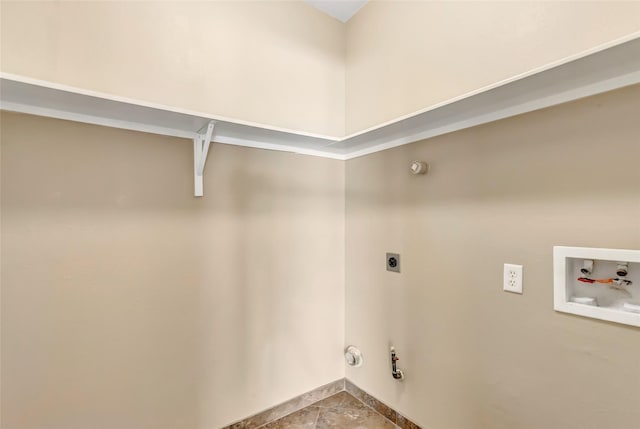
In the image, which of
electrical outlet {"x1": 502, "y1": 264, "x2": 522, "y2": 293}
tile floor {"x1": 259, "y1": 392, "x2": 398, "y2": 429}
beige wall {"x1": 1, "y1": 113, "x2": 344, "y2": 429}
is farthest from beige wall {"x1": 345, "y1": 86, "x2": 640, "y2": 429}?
beige wall {"x1": 1, "y1": 113, "x2": 344, "y2": 429}

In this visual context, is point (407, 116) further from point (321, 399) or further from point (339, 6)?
point (321, 399)

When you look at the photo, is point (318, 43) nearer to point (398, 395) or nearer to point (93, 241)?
point (93, 241)

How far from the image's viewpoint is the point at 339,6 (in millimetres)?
1966

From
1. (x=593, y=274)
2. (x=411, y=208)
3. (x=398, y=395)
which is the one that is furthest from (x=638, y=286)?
(x=398, y=395)

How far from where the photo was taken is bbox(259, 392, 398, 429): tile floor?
167 centimetres

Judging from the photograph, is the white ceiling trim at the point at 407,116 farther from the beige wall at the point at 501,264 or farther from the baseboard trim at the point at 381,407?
the baseboard trim at the point at 381,407

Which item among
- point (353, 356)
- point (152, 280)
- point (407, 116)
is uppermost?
point (407, 116)

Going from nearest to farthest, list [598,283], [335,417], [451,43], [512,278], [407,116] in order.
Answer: [598,283] < [512,278] < [407,116] < [451,43] < [335,417]

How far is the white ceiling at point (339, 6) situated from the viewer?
6.32 feet

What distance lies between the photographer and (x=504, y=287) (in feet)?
4.07

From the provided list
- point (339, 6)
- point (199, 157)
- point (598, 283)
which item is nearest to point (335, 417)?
point (598, 283)

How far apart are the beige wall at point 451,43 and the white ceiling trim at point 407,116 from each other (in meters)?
0.15

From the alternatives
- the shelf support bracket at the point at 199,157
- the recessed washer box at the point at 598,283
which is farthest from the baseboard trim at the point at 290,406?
the recessed washer box at the point at 598,283

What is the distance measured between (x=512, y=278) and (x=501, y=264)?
2.7 inches
